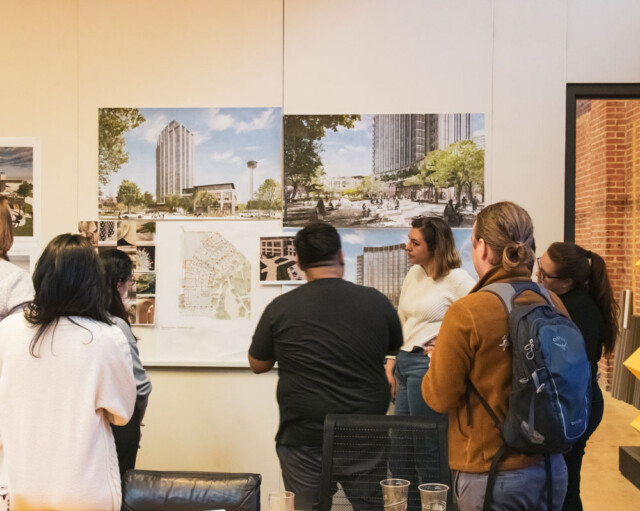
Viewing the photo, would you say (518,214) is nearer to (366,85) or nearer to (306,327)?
(306,327)

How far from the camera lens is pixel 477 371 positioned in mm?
2016

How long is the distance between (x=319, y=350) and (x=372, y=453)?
43cm

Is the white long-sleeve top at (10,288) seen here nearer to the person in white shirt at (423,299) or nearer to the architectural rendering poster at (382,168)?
the architectural rendering poster at (382,168)

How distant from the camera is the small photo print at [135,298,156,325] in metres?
3.99

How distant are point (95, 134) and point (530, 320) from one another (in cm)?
290

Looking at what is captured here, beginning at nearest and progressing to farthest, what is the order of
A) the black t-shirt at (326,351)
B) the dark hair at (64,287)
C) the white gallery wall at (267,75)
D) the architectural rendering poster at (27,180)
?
1. the dark hair at (64,287)
2. the black t-shirt at (326,351)
3. the white gallery wall at (267,75)
4. the architectural rendering poster at (27,180)

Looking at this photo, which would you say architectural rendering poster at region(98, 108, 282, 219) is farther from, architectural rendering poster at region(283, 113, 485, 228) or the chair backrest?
the chair backrest

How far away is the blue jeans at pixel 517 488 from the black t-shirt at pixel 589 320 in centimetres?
117

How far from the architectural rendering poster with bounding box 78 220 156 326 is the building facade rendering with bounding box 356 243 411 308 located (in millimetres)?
1143

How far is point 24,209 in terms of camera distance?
4.07 metres

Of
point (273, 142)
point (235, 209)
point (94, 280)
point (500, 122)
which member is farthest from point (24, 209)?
point (500, 122)

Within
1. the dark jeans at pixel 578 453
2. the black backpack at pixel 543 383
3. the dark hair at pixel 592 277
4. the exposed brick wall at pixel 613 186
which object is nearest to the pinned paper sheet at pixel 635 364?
the black backpack at pixel 543 383

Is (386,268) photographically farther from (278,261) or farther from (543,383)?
(543,383)

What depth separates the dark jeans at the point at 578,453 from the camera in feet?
10.0
